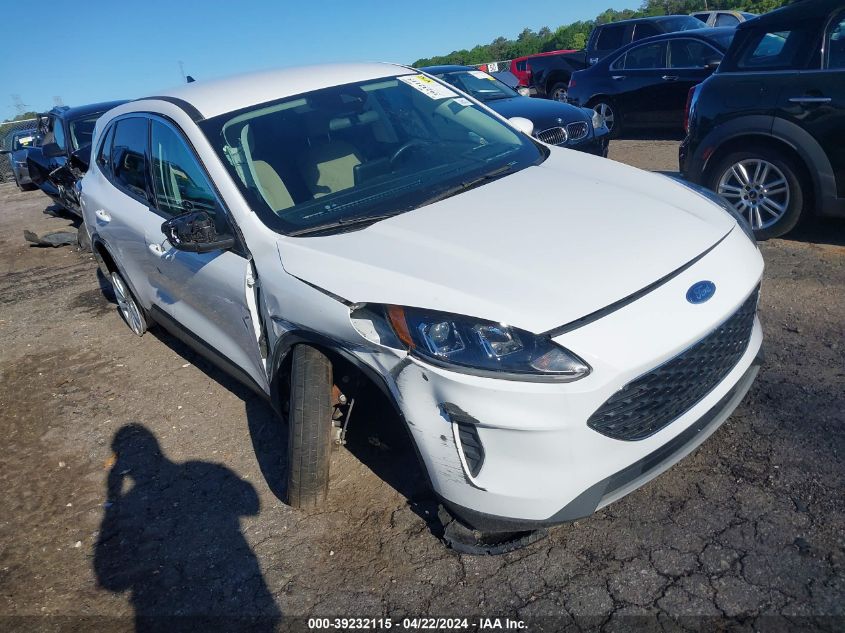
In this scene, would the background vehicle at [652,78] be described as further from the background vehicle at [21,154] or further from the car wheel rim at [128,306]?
the background vehicle at [21,154]

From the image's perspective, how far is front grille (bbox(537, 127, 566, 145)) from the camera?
7.60 metres

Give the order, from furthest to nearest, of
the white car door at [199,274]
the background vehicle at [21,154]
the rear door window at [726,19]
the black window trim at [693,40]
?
the background vehicle at [21,154] → the rear door window at [726,19] → the black window trim at [693,40] → the white car door at [199,274]

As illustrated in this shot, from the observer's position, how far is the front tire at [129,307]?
5.47 m

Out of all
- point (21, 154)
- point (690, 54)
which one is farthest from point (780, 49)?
point (21, 154)

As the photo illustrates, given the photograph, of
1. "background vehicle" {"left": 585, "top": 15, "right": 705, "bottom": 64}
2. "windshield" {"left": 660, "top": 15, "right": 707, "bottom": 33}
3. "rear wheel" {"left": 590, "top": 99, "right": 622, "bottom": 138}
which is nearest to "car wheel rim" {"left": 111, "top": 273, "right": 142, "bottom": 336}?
"rear wheel" {"left": 590, "top": 99, "right": 622, "bottom": 138}

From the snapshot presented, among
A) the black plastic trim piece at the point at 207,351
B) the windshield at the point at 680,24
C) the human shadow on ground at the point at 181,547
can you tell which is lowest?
the human shadow on ground at the point at 181,547

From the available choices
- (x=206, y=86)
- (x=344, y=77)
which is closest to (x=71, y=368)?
(x=206, y=86)

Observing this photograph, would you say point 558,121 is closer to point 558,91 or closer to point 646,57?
point 646,57

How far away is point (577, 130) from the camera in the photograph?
7969mm

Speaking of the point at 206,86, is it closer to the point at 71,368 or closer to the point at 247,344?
the point at 247,344

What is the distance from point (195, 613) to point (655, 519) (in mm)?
1851

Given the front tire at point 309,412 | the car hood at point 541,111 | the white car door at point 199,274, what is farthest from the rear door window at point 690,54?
the front tire at point 309,412

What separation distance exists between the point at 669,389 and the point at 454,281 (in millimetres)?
825

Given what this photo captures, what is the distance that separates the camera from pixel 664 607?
2332 mm
